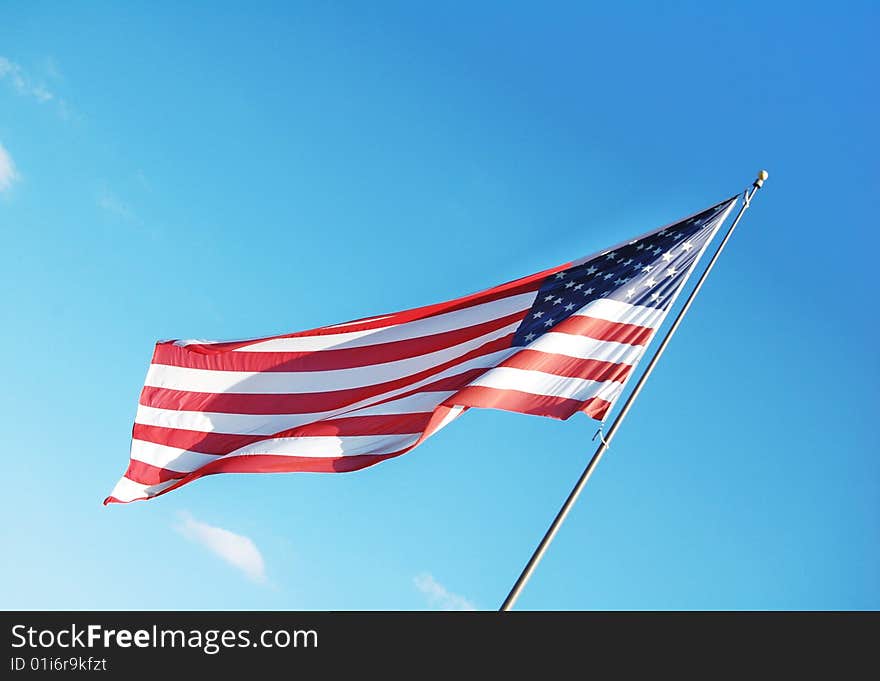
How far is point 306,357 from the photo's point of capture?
11.8 metres

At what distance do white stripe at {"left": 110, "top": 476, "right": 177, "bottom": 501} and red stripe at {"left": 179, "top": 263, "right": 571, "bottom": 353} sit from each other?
2.02m

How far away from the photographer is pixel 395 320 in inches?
465

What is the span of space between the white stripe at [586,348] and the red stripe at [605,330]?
7cm

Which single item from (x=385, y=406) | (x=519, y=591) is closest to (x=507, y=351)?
(x=385, y=406)

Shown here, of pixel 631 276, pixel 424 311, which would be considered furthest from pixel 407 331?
pixel 631 276

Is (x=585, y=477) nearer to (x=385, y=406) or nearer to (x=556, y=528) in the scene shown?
(x=556, y=528)

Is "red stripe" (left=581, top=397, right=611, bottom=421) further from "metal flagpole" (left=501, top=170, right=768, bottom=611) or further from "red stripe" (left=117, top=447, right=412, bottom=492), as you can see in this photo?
"red stripe" (left=117, top=447, right=412, bottom=492)

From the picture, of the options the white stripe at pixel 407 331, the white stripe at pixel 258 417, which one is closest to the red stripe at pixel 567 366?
the white stripe at pixel 258 417

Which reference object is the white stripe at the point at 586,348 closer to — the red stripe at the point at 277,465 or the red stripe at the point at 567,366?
the red stripe at the point at 567,366

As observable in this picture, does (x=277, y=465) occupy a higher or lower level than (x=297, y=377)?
lower

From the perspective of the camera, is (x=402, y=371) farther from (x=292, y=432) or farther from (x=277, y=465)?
(x=277, y=465)

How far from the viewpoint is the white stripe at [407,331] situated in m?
11.6

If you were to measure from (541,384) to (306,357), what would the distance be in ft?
12.2

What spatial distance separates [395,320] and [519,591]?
488cm
